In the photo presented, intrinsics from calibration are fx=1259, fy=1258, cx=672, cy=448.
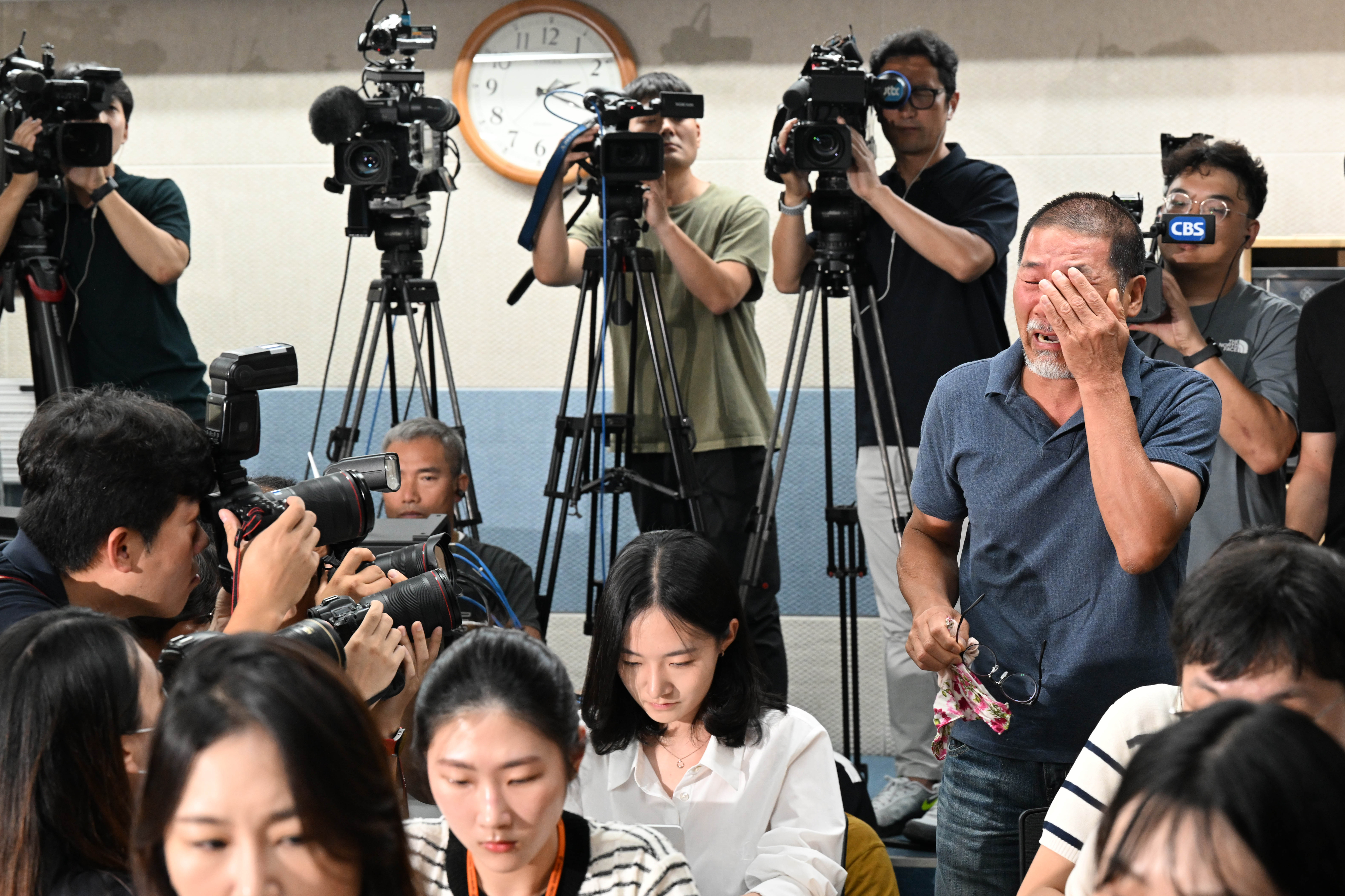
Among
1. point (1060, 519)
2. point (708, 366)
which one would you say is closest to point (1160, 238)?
point (1060, 519)

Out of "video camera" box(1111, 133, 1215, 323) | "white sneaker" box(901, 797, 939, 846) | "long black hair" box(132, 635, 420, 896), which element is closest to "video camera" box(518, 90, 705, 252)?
"video camera" box(1111, 133, 1215, 323)

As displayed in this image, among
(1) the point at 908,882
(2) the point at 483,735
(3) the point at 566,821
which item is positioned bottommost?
(1) the point at 908,882

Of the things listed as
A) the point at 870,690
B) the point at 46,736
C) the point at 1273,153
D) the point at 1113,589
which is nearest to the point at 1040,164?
the point at 1273,153

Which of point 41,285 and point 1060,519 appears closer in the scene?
point 1060,519

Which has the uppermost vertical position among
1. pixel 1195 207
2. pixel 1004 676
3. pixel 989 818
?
pixel 1195 207

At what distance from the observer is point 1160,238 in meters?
2.35

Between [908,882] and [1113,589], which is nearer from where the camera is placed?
[1113,589]

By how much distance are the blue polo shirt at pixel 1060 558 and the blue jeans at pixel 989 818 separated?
21 millimetres

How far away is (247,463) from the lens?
402cm

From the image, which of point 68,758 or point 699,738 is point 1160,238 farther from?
point 68,758

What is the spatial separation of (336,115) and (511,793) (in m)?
2.01

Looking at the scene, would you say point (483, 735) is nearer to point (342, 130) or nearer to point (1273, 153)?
point (342, 130)

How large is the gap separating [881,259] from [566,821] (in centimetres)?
173

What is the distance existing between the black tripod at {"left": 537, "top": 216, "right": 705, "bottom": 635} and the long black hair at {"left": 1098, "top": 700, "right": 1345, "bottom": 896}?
1.93m
